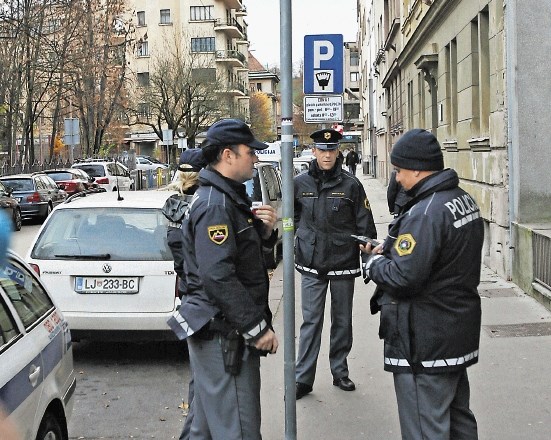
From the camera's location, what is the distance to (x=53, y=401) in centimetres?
442

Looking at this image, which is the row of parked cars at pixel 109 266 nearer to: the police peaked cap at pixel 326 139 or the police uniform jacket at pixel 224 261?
the police peaked cap at pixel 326 139

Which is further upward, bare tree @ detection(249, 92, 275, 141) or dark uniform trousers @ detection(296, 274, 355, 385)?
bare tree @ detection(249, 92, 275, 141)

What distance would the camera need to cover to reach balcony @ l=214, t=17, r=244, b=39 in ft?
252

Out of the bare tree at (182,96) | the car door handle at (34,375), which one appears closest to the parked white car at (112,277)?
the car door handle at (34,375)

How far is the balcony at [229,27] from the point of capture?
252ft

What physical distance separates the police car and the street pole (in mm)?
1280

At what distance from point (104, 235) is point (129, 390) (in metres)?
1.51

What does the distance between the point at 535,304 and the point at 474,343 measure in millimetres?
5780

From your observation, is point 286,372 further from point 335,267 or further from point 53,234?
point 53,234

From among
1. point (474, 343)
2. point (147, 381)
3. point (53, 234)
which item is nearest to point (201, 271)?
point (474, 343)

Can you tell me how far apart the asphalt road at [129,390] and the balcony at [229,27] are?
2790 inches

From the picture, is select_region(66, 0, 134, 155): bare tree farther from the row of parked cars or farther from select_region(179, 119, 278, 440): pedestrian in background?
select_region(179, 119, 278, 440): pedestrian in background

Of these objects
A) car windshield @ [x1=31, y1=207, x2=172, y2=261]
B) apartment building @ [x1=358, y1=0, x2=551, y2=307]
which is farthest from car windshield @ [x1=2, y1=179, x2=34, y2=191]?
car windshield @ [x1=31, y1=207, x2=172, y2=261]

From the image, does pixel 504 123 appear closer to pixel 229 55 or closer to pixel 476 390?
pixel 476 390
